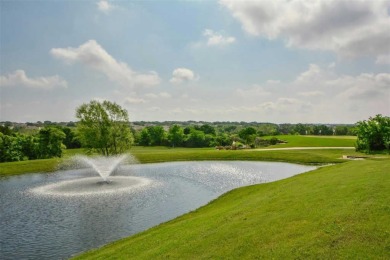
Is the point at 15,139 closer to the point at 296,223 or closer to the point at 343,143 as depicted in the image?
the point at 296,223

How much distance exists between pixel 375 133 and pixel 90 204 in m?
65.2

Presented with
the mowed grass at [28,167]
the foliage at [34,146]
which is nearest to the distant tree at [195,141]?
the foliage at [34,146]

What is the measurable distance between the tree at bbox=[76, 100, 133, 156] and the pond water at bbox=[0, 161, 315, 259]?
16069 millimetres

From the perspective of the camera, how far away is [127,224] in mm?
31844

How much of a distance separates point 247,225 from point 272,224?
5.55ft

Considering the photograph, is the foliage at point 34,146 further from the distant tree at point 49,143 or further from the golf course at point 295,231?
the golf course at point 295,231

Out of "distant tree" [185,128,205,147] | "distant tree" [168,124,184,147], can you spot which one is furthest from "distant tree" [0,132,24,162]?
"distant tree" [185,128,205,147]

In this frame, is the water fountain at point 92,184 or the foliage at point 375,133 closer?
the water fountain at point 92,184

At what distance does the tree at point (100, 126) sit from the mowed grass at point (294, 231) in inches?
2305

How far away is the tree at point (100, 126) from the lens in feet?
267

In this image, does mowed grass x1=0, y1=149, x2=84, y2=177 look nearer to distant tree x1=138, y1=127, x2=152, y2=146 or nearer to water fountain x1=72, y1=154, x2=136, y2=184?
water fountain x1=72, y1=154, x2=136, y2=184

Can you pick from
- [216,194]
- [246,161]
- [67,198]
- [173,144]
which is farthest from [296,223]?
[173,144]

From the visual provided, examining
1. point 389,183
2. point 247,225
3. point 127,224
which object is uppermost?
point 389,183

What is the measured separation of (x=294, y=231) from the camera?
59.5ft
